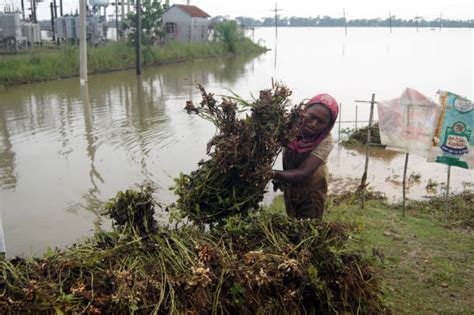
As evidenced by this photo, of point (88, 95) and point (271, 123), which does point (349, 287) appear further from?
point (88, 95)

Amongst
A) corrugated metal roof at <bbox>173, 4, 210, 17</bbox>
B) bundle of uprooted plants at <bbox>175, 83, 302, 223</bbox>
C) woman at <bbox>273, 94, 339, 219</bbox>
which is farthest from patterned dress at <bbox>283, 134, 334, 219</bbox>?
corrugated metal roof at <bbox>173, 4, 210, 17</bbox>

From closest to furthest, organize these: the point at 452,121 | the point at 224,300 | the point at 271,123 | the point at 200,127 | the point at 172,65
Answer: the point at 224,300, the point at 271,123, the point at 452,121, the point at 200,127, the point at 172,65

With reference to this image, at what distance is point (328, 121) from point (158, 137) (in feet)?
27.3

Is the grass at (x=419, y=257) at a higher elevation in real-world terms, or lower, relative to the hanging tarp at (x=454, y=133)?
lower

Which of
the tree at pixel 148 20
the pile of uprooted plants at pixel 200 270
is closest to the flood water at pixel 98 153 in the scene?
the pile of uprooted plants at pixel 200 270

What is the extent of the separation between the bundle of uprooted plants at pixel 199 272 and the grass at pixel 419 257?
283mm

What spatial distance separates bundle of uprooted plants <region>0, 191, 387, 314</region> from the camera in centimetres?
199

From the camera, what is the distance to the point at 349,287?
235 cm

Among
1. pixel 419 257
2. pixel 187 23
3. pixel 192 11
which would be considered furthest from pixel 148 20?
pixel 419 257

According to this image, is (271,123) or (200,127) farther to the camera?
(200,127)

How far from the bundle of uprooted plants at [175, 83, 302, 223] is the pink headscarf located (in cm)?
48

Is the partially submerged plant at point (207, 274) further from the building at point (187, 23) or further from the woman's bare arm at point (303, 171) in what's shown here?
the building at point (187, 23)

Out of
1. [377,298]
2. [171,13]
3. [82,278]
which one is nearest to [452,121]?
[377,298]

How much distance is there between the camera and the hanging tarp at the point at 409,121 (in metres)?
5.91
